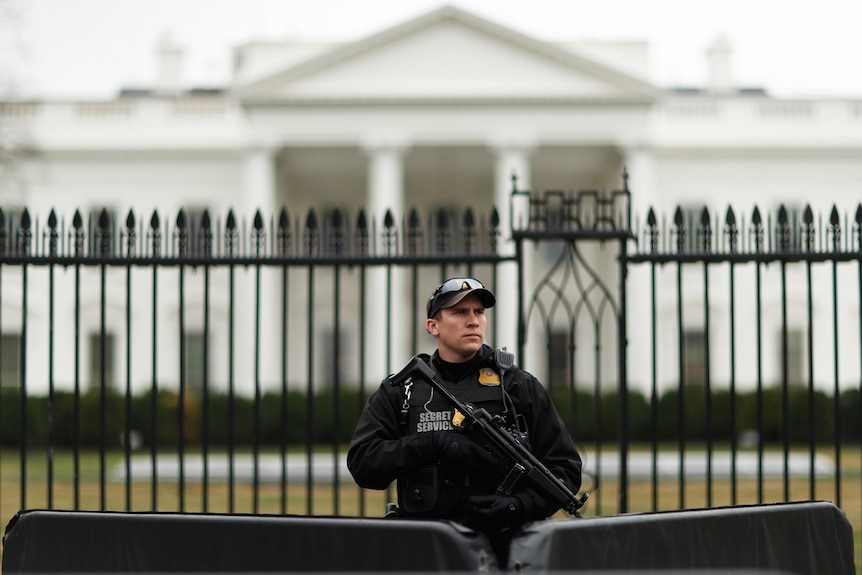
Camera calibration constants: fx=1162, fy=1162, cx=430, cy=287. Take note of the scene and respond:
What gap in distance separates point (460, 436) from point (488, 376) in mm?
278

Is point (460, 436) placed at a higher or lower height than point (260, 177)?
lower

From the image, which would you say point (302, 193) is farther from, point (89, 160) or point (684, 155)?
point (684, 155)

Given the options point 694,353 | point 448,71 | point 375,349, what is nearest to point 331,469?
point 375,349

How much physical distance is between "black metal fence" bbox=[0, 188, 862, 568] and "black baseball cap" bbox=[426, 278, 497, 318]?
4.86ft

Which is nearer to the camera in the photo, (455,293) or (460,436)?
(460,436)

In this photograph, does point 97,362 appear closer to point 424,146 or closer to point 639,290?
point 424,146

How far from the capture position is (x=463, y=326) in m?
4.11

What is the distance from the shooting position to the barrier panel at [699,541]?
3.50 m

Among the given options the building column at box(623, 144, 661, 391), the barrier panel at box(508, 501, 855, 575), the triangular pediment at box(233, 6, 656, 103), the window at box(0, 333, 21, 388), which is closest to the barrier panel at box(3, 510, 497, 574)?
the barrier panel at box(508, 501, 855, 575)

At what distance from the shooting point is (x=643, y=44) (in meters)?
31.9

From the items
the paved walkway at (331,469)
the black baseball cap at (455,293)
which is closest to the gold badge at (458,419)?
the black baseball cap at (455,293)

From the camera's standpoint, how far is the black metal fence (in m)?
6.00

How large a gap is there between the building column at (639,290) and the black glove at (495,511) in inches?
1004

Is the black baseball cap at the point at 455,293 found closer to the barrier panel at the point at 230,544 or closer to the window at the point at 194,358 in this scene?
the barrier panel at the point at 230,544
